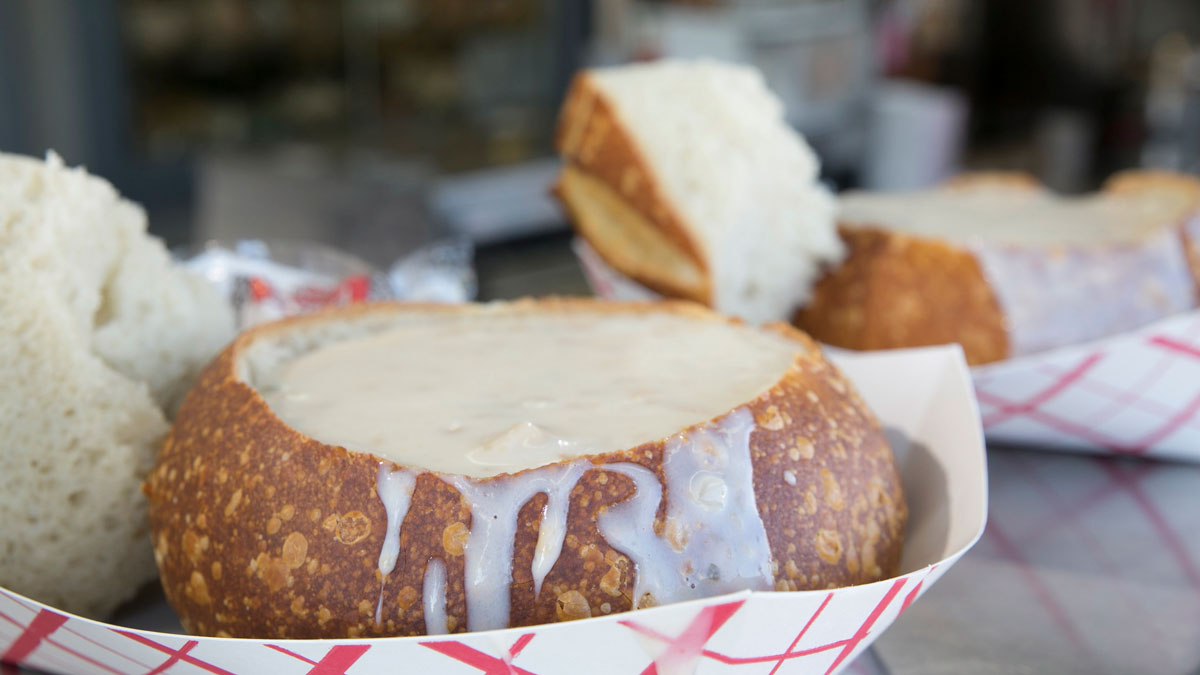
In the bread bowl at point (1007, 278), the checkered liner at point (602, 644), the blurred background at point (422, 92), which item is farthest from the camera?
the blurred background at point (422, 92)

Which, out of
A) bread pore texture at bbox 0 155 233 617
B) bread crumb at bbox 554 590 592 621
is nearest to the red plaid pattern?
bread crumb at bbox 554 590 592 621

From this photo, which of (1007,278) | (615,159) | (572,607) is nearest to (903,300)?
(1007,278)

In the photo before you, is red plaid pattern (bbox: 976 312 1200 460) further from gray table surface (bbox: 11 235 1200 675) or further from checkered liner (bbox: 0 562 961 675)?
checkered liner (bbox: 0 562 961 675)

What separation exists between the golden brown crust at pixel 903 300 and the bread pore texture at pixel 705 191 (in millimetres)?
30

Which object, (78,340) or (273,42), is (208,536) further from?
(273,42)

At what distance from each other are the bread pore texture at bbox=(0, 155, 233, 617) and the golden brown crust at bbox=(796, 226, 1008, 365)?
2.45 feet

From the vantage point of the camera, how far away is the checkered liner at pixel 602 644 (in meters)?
0.54

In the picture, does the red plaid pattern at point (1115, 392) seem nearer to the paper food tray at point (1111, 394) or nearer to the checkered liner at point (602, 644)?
the paper food tray at point (1111, 394)

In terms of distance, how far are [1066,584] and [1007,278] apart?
15.0 inches

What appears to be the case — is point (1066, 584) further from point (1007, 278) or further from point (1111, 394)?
point (1007, 278)

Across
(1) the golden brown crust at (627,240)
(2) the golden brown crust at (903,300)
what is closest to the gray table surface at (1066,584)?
(2) the golden brown crust at (903,300)

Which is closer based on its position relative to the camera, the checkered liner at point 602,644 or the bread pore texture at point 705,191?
the checkered liner at point 602,644

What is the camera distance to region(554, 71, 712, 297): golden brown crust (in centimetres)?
114

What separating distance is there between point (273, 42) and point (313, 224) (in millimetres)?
2099
